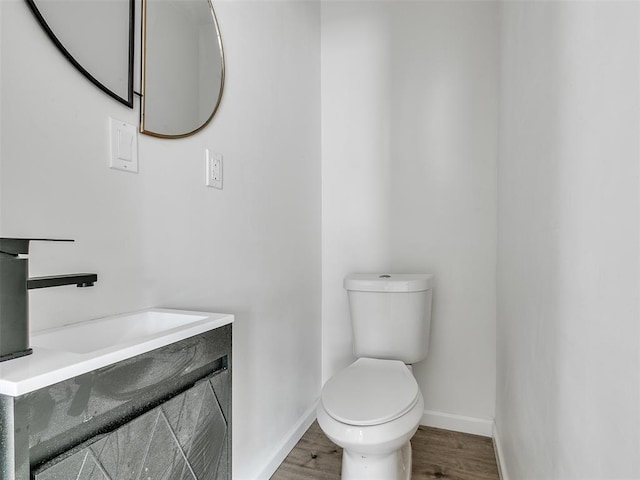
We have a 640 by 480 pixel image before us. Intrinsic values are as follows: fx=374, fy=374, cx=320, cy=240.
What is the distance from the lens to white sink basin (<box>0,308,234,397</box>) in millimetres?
476

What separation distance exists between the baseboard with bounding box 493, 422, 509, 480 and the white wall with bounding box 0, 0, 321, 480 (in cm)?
87

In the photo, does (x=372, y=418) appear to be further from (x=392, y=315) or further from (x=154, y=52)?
(x=154, y=52)

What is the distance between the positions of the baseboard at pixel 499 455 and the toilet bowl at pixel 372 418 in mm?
351

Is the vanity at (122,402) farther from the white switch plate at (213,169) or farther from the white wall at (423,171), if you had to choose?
the white wall at (423,171)

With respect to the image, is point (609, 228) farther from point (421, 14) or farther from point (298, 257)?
point (421, 14)

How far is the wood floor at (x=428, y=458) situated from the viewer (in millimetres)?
1507

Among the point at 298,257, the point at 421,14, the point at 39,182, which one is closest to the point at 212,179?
the point at 39,182

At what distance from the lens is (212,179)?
117 centimetres

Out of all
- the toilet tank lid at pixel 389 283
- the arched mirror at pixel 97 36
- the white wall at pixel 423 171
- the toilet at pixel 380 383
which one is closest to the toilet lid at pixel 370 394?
the toilet at pixel 380 383

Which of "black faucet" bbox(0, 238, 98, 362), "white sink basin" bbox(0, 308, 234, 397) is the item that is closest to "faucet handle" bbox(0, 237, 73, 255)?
"black faucet" bbox(0, 238, 98, 362)

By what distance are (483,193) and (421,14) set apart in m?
0.96

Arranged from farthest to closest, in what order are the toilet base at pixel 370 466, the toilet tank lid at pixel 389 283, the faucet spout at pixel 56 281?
the toilet tank lid at pixel 389 283 < the toilet base at pixel 370 466 < the faucet spout at pixel 56 281

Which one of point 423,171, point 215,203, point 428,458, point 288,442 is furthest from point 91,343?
point 423,171

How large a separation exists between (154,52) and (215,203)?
0.44 m
